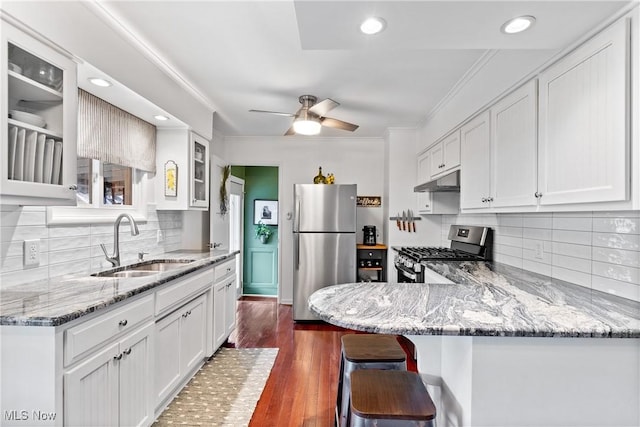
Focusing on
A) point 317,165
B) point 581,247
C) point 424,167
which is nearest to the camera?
point 581,247

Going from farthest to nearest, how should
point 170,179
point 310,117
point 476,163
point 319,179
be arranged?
point 319,179
point 310,117
point 170,179
point 476,163

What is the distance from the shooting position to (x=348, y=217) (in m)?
4.31

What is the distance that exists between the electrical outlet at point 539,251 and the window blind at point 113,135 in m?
3.06

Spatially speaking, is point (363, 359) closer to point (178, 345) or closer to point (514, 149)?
point (178, 345)

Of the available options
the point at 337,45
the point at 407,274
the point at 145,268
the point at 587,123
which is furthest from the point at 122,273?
the point at 587,123

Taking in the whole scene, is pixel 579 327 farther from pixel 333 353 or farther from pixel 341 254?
pixel 341 254

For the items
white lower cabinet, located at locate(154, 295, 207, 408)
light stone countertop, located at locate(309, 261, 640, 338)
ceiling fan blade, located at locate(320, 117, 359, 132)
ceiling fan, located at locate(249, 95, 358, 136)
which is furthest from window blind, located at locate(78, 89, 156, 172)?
light stone countertop, located at locate(309, 261, 640, 338)

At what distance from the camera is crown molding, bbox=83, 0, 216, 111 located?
1.91 metres

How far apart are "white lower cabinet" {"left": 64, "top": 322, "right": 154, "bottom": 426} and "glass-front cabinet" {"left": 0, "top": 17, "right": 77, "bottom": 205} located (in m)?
0.76

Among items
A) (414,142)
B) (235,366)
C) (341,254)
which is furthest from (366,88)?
(235,366)

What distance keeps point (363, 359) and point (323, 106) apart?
2150 millimetres

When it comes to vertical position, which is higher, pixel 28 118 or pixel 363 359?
pixel 28 118

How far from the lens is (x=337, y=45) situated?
1.64m

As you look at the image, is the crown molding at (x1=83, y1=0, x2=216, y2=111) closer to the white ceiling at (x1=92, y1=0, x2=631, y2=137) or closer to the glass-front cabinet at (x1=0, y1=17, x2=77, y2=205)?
the white ceiling at (x1=92, y1=0, x2=631, y2=137)
